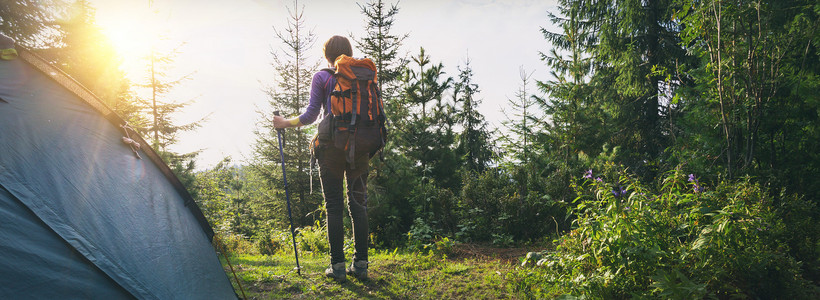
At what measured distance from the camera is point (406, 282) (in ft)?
11.3

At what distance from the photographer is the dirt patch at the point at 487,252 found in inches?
169

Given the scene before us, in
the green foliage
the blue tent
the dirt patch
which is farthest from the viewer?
the dirt patch

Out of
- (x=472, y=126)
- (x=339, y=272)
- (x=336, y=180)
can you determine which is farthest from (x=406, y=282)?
(x=472, y=126)

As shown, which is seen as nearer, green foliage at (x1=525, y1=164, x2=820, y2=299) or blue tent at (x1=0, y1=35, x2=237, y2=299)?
blue tent at (x1=0, y1=35, x2=237, y2=299)

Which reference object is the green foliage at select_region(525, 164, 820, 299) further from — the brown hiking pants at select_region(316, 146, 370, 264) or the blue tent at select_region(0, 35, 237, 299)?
the blue tent at select_region(0, 35, 237, 299)

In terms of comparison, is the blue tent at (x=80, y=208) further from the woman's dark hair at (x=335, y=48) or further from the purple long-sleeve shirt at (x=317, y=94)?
the woman's dark hair at (x=335, y=48)

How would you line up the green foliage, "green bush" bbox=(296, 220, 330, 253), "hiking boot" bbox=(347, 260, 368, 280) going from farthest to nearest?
1. "green bush" bbox=(296, 220, 330, 253)
2. "hiking boot" bbox=(347, 260, 368, 280)
3. the green foliage

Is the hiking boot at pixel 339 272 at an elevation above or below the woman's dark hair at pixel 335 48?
below

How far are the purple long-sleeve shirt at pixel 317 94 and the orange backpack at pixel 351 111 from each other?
0.33 ft

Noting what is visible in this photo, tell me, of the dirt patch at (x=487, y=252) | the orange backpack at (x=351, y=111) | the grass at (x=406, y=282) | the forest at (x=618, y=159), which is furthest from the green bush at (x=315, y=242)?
the orange backpack at (x=351, y=111)

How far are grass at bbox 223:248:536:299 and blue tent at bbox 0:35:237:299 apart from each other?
2.10ft

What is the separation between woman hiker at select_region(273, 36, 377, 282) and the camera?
10.7 feet

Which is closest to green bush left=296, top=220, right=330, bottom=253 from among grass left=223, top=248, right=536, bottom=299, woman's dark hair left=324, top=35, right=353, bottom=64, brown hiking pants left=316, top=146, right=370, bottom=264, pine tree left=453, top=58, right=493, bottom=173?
grass left=223, top=248, right=536, bottom=299

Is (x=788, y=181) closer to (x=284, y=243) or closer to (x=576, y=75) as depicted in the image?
(x=576, y=75)
